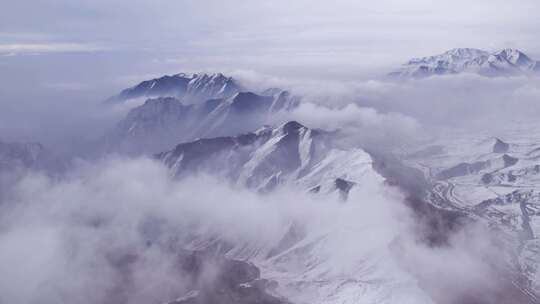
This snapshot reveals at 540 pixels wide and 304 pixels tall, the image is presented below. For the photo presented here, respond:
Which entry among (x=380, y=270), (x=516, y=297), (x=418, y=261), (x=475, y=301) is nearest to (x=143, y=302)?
(x=380, y=270)

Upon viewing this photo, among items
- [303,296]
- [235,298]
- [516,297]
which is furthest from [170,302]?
[516,297]

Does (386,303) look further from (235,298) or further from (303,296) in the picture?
(235,298)

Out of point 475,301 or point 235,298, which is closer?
point 475,301

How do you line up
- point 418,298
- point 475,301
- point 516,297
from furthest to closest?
point 516,297 → point 475,301 → point 418,298

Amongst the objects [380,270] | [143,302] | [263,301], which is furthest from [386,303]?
[143,302]

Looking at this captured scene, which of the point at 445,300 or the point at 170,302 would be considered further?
the point at 170,302

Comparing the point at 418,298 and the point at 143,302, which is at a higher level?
the point at 418,298

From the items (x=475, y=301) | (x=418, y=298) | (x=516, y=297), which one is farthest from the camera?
(x=516, y=297)

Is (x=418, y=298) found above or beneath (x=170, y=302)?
above

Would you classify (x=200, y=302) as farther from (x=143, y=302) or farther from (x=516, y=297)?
(x=516, y=297)
